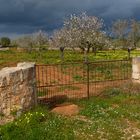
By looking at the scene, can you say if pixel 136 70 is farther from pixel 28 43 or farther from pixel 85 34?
pixel 28 43

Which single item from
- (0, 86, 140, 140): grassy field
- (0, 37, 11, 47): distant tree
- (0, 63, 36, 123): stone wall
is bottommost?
(0, 86, 140, 140): grassy field

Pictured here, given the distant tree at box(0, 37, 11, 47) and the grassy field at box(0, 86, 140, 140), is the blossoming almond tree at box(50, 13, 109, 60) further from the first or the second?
the distant tree at box(0, 37, 11, 47)

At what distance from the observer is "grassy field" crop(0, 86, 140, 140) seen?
10.8 metres

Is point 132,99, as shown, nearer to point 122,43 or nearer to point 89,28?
point 89,28

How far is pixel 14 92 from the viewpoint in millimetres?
12156

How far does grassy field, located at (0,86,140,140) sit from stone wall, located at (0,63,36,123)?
370mm

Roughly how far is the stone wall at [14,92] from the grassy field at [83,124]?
1.21 ft

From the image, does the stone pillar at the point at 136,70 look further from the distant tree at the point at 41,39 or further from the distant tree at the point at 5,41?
the distant tree at the point at 5,41

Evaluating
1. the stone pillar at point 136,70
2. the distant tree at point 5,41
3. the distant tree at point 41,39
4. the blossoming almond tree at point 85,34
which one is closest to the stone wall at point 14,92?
the stone pillar at point 136,70

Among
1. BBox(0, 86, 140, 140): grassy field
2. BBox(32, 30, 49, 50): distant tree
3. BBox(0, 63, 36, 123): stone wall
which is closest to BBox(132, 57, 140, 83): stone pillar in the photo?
BBox(0, 86, 140, 140): grassy field

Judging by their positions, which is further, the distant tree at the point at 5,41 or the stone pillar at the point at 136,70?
the distant tree at the point at 5,41

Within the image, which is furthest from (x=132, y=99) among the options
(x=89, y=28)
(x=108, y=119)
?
(x=89, y=28)

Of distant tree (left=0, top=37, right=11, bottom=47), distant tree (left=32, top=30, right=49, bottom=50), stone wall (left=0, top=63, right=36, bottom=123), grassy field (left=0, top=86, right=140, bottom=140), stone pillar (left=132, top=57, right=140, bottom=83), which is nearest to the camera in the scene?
grassy field (left=0, top=86, right=140, bottom=140)

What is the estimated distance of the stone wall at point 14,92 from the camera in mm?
12039
